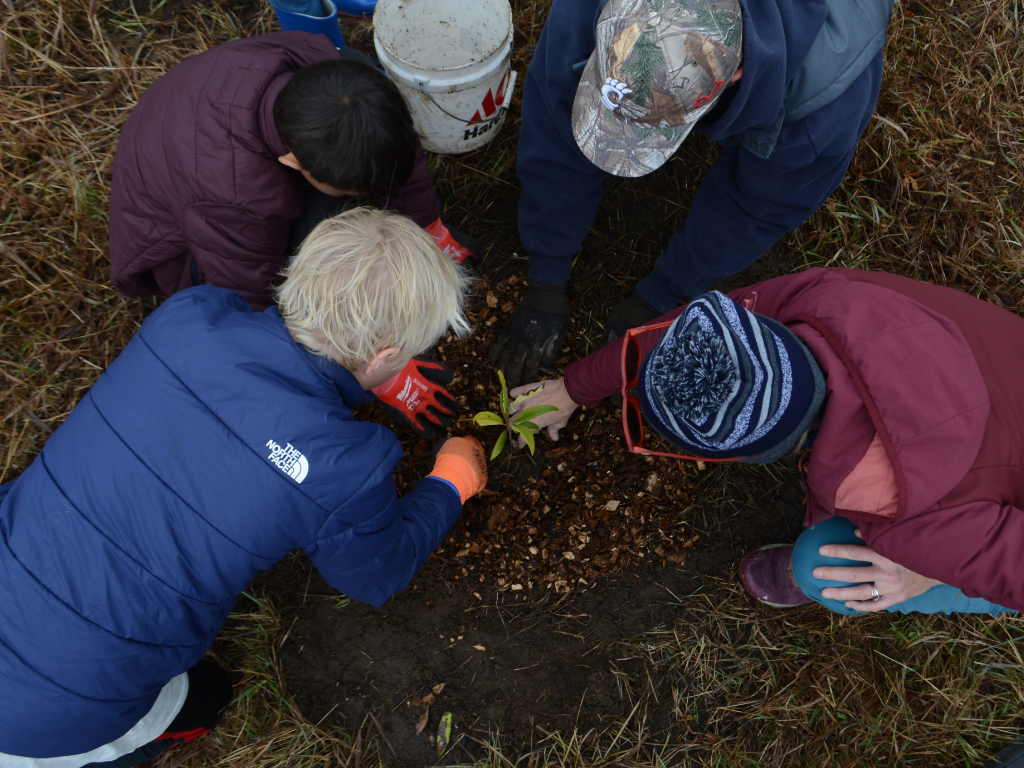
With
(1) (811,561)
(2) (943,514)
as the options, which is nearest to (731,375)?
(2) (943,514)

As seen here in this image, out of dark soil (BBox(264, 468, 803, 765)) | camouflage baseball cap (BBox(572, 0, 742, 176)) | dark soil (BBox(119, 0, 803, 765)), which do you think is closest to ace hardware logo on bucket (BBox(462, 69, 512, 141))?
dark soil (BBox(119, 0, 803, 765))

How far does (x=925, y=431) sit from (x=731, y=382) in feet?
1.51

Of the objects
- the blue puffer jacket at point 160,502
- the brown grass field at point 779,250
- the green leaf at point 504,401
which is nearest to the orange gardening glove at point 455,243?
the brown grass field at point 779,250

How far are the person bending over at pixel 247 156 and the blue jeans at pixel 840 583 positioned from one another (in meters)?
1.73

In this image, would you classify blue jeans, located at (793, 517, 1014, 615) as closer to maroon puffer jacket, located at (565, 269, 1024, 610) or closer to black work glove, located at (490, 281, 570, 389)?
maroon puffer jacket, located at (565, 269, 1024, 610)

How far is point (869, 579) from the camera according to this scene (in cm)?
164

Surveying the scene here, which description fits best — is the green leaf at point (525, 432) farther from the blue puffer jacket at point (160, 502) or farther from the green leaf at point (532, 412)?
the blue puffer jacket at point (160, 502)

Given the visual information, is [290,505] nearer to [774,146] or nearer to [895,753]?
[774,146]

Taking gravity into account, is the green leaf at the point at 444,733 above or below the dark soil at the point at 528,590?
below

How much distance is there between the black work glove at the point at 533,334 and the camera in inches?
87.0

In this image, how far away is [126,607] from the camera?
135cm

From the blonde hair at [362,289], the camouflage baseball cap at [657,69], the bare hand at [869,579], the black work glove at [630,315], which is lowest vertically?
the bare hand at [869,579]

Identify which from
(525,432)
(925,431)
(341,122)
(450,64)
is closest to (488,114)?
(450,64)

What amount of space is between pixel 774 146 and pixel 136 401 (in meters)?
1.73
